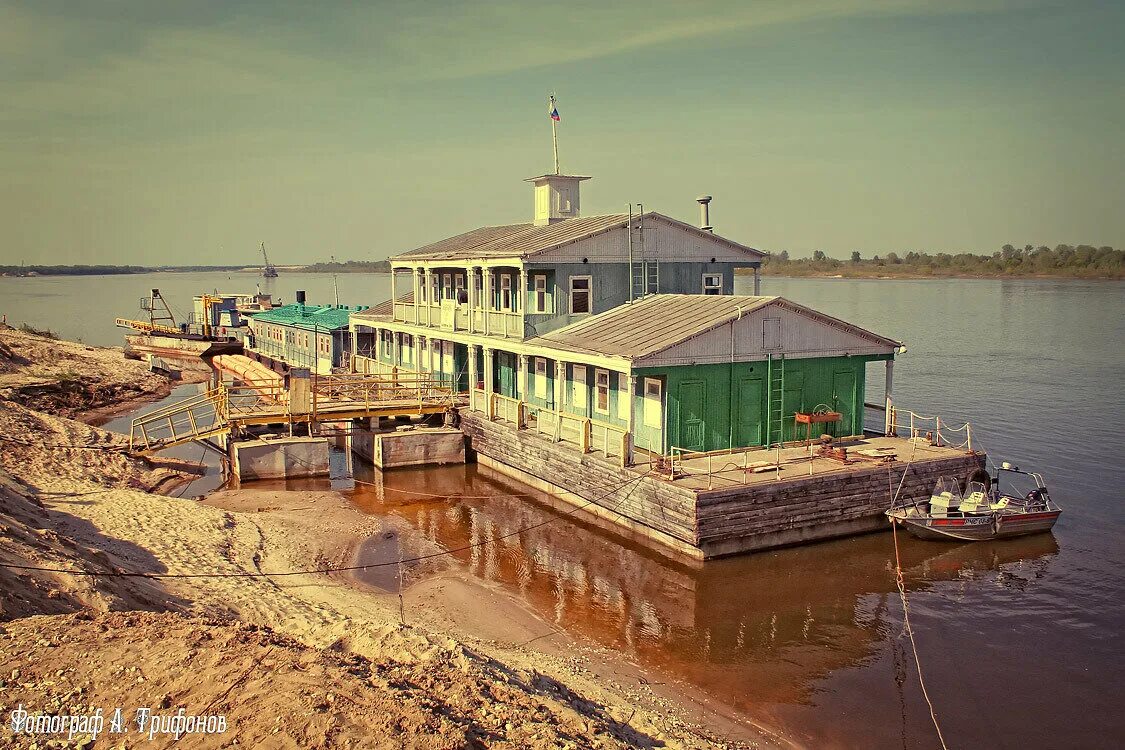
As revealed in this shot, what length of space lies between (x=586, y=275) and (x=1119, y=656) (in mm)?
19446

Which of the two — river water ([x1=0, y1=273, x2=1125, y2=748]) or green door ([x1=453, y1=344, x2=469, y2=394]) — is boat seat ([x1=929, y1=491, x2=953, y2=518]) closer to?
river water ([x1=0, y1=273, x2=1125, y2=748])

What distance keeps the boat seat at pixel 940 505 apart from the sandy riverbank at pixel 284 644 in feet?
34.6

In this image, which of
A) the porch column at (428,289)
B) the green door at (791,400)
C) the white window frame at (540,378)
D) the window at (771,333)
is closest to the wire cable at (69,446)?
the porch column at (428,289)

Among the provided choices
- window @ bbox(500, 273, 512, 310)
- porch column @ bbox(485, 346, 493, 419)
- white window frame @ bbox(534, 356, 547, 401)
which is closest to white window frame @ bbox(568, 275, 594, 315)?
white window frame @ bbox(534, 356, 547, 401)

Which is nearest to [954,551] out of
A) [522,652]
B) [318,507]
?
[522,652]

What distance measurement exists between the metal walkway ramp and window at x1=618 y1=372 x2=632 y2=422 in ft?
31.1

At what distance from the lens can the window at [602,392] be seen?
1041 inches

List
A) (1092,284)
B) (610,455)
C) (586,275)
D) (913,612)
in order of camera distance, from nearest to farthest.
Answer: (913,612) → (610,455) → (586,275) → (1092,284)

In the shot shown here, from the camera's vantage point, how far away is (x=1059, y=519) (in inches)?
966

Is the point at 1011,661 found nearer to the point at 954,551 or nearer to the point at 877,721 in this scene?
the point at 877,721

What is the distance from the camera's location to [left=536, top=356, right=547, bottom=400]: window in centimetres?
3070

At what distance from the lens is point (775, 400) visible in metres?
24.4

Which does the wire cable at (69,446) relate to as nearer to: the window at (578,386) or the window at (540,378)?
the window at (540,378)

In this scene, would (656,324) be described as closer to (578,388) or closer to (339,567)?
(578,388)
